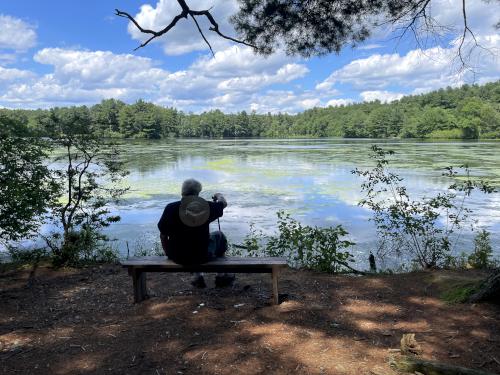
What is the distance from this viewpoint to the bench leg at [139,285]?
12.2ft

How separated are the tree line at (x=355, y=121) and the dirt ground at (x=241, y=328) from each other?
25.1m

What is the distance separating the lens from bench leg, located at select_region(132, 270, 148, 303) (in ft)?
12.2

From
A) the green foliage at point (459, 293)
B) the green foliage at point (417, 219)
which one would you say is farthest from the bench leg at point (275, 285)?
the green foliage at point (417, 219)

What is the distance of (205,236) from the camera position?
3607mm

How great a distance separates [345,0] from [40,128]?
162 inches

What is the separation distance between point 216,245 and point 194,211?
2.04 ft

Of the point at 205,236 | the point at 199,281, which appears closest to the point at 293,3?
the point at 205,236

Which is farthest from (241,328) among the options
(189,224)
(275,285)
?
(189,224)

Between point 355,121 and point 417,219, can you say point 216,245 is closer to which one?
point 417,219

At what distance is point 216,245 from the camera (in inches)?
157

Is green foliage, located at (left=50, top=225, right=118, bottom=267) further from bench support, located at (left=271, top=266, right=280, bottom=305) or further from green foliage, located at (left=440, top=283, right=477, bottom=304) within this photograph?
green foliage, located at (left=440, top=283, right=477, bottom=304)

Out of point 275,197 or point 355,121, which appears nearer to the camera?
point 275,197

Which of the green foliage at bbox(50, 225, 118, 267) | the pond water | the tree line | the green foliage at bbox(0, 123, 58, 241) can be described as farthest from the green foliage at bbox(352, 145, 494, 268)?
the tree line

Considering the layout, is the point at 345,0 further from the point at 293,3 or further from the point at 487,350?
the point at 487,350
